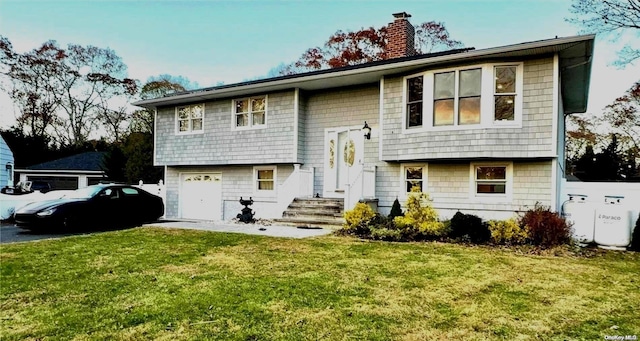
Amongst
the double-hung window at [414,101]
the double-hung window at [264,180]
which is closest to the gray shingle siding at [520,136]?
the double-hung window at [414,101]

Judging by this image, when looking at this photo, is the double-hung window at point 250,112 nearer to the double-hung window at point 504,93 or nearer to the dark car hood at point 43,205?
the dark car hood at point 43,205

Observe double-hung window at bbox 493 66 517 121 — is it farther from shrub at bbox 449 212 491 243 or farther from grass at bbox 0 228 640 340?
grass at bbox 0 228 640 340

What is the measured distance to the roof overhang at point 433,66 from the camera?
9117mm

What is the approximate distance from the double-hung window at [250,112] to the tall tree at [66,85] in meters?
24.7

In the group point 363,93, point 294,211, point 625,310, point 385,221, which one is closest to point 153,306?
point 625,310

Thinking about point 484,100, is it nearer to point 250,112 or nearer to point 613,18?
point 250,112

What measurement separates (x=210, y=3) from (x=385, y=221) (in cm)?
1128

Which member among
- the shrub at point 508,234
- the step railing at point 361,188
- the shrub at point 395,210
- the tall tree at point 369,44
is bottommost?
the shrub at point 508,234

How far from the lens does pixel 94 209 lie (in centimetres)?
1177

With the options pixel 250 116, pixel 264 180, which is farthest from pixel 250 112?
pixel 264 180

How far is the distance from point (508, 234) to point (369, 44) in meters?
21.0

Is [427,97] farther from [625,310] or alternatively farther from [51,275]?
[51,275]

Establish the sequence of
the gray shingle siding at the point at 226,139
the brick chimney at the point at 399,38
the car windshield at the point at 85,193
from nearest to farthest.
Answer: the car windshield at the point at 85,193
the gray shingle siding at the point at 226,139
the brick chimney at the point at 399,38

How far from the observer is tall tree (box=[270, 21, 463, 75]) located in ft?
87.7
